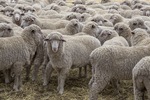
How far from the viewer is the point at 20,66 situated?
6.65 m

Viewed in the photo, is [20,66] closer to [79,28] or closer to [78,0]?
[79,28]

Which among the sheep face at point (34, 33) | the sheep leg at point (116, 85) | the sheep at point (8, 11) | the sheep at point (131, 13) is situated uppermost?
the sheep at point (8, 11)

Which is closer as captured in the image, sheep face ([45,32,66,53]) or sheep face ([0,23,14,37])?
sheep face ([45,32,66,53])

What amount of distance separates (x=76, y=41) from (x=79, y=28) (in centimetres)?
166

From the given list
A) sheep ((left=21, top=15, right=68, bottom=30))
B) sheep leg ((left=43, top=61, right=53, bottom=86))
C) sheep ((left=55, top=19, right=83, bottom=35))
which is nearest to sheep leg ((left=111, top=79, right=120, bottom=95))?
sheep leg ((left=43, top=61, right=53, bottom=86))

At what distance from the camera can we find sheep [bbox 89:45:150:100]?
5.84 meters

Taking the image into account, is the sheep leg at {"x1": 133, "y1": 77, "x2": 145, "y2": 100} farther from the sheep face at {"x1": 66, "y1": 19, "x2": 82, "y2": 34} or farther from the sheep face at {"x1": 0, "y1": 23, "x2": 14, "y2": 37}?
the sheep face at {"x1": 66, "y1": 19, "x2": 82, "y2": 34}

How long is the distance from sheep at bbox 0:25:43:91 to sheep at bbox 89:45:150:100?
1685 mm

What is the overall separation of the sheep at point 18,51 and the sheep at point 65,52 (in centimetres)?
55

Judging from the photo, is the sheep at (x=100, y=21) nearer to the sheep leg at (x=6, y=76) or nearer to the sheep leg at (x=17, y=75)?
the sheep leg at (x=6, y=76)

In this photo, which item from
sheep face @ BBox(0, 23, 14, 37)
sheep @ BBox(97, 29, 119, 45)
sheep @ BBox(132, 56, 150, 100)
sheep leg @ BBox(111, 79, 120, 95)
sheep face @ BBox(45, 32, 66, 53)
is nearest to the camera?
sheep @ BBox(132, 56, 150, 100)

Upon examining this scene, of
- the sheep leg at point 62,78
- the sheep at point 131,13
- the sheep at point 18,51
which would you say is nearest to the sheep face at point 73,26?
the sheep at point 18,51

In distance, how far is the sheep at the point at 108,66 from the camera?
584 centimetres

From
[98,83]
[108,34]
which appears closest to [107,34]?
[108,34]
